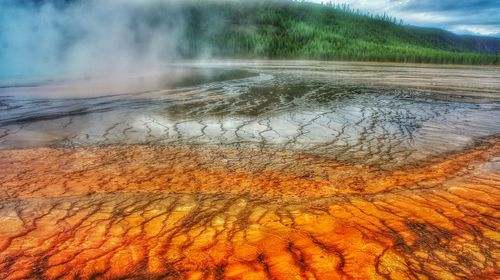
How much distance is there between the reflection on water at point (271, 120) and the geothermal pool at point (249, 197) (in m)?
0.05

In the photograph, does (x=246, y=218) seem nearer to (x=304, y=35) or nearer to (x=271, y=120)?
(x=271, y=120)

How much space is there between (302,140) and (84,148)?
256 cm

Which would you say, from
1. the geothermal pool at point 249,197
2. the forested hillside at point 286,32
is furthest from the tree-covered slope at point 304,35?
the geothermal pool at point 249,197

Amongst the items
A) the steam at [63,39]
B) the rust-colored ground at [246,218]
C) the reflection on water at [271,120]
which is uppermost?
the steam at [63,39]

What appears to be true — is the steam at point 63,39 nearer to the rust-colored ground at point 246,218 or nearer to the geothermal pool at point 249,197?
the geothermal pool at point 249,197

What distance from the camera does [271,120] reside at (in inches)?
209

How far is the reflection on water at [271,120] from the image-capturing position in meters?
4.03

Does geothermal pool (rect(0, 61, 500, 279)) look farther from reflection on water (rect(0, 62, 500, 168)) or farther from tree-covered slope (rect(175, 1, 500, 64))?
tree-covered slope (rect(175, 1, 500, 64))

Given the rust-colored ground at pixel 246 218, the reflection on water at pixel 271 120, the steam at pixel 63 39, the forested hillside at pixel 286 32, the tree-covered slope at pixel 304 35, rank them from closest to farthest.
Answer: the rust-colored ground at pixel 246 218 < the reflection on water at pixel 271 120 < the steam at pixel 63 39 < the forested hillside at pixel 286 32 < the tree-covered slope at pixel 304 35

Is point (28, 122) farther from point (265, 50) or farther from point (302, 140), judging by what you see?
point (265, 50)

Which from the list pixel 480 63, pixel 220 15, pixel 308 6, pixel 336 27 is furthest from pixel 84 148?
pixel 308 6

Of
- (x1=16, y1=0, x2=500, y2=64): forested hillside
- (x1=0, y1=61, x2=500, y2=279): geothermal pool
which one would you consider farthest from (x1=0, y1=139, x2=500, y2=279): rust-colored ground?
(x1=16, y1=0, x2=500, y2=64): forested hillside

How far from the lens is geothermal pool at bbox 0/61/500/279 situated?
Answer: 1.76 meters

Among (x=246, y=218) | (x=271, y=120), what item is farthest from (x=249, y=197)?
(x=271, y=120)
